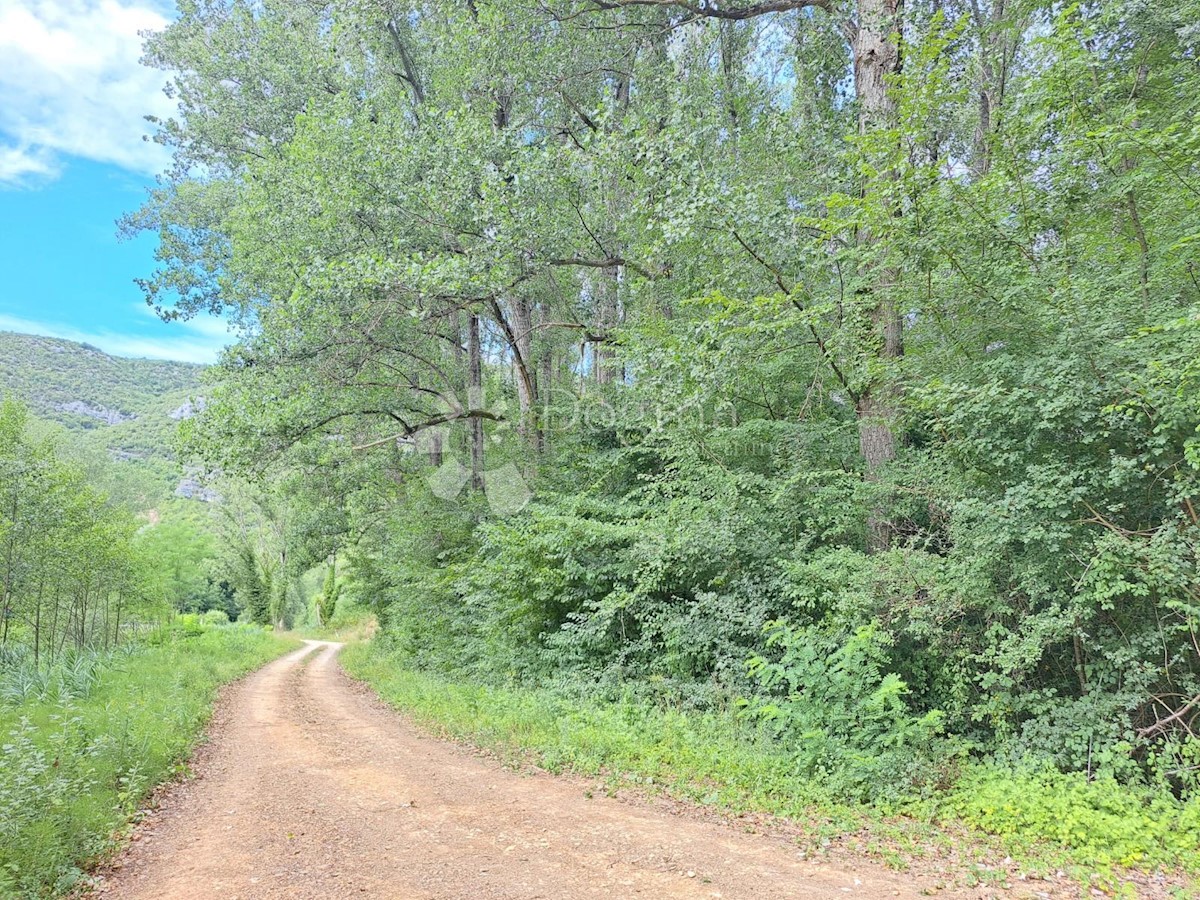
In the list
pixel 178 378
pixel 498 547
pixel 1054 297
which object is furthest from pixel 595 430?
pixel 178 378

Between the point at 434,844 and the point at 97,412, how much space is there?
80414 millimetres

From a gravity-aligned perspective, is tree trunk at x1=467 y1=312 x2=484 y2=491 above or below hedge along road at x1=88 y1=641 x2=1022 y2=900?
above

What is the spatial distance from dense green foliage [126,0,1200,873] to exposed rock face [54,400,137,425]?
64.5 m

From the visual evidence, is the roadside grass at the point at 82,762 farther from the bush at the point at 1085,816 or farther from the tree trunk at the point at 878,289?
the tree trunk at the point at 878,289

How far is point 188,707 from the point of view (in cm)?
929

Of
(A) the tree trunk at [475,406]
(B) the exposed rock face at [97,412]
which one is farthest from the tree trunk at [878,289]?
(B) the exposed rock face at [97,412]

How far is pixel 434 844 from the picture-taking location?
4.51 meters

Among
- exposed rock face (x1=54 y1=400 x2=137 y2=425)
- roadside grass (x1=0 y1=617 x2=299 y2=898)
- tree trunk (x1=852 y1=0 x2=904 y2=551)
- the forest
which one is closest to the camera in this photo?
roadside grass (x1=0 y1=617 x2=299 y2=898)

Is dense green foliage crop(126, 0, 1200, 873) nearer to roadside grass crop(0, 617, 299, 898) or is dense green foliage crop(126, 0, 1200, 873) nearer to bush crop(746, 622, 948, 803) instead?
bush crop(746, 622, 948, 803)

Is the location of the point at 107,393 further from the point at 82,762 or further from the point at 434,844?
the point at 434,844

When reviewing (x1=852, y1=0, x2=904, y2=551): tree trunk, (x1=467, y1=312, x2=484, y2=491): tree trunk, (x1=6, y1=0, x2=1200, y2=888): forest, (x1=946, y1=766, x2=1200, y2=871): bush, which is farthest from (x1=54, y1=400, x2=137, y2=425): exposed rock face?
(x1=946, y1=766, x2=1200, y2=871): bush

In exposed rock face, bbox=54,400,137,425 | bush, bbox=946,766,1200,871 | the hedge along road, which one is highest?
exposed rock face, bbox=54,400,137,425

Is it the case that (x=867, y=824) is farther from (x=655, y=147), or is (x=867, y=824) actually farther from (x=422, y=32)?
(x=422, y=32)

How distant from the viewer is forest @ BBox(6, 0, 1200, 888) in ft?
17.0
